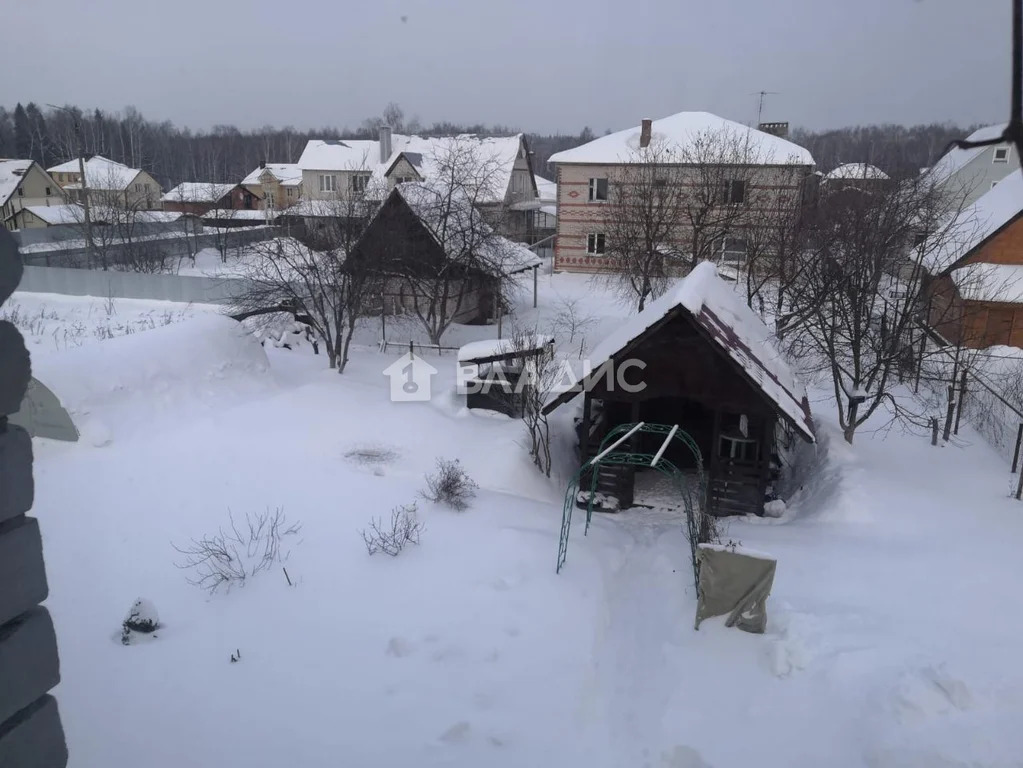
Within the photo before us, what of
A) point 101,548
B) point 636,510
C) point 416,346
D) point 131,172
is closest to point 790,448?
point 636,510

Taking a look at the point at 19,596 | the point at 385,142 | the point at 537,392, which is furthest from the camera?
the point at 385,142

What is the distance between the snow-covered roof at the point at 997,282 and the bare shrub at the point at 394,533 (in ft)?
Answer: 57.0

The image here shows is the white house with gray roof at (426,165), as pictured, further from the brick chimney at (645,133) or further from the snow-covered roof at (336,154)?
the brick chimney at (645,133)

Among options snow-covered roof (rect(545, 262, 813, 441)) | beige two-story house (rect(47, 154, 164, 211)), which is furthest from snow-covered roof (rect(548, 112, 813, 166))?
beige two-story house (rect(47, 154, 164, 211))

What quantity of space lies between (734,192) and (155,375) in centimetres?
2050

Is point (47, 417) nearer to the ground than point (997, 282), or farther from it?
nearer to the ground

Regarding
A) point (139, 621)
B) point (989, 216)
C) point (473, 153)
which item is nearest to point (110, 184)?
Answer: point (473, 153)

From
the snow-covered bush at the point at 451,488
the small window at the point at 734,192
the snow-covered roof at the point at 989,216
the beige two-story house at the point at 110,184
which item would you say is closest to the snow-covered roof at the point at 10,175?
the beige two-story house at the point at 110,184

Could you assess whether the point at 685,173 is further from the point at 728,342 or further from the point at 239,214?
the point at 239,214

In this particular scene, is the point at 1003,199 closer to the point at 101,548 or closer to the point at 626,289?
the point at 626,289

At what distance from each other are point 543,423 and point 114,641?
8.10 metres

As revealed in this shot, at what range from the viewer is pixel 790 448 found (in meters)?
14.9

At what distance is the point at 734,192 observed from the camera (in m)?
25.6

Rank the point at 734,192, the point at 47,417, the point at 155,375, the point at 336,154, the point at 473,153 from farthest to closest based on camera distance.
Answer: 1. the point at 336,154
2. the point at 473,153
3. the point at 734,192
4. the point at 155,375
5. the point at 47,417
